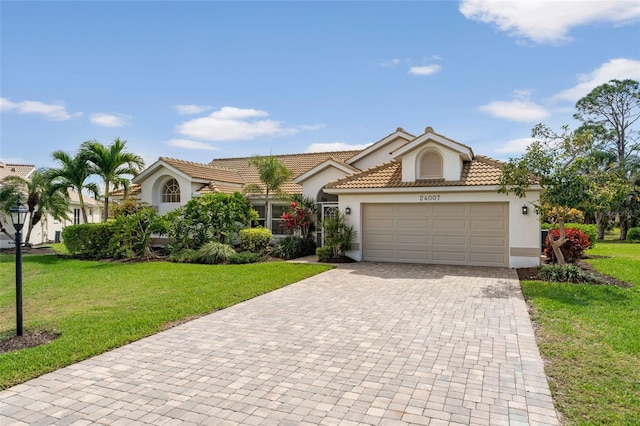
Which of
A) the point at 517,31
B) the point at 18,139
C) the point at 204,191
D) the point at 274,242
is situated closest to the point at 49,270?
the point at 18,139

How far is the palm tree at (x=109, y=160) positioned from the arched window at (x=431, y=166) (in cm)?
1597

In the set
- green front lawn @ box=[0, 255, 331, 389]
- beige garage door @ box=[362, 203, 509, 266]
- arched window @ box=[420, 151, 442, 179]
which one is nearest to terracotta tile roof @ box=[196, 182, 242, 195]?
green front lawn @ box=[0, 255, 331, 389]

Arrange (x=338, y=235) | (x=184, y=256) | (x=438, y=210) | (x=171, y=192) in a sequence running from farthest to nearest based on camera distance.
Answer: (x=171, y=192)
(x=184, y=256)
(x=338, y=235)
(x=438, y=210)

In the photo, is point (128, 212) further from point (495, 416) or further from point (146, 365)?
point (495, 416)

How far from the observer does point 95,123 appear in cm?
2216

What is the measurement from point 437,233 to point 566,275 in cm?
511

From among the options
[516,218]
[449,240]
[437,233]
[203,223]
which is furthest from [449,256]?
[203,223]

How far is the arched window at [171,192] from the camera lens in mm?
24234

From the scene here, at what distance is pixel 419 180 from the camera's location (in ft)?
55.5

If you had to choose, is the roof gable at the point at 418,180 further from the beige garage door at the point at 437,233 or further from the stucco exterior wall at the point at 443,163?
the beige garage door at the point at 437,233

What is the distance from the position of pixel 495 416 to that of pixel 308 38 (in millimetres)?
13559

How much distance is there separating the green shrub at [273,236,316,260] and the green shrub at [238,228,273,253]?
0.69 meters

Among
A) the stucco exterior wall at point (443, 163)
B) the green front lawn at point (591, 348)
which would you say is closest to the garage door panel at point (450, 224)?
the stucco exterior wall at point (443, 163)

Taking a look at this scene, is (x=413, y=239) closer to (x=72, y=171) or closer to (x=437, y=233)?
(x=437, y=233)
